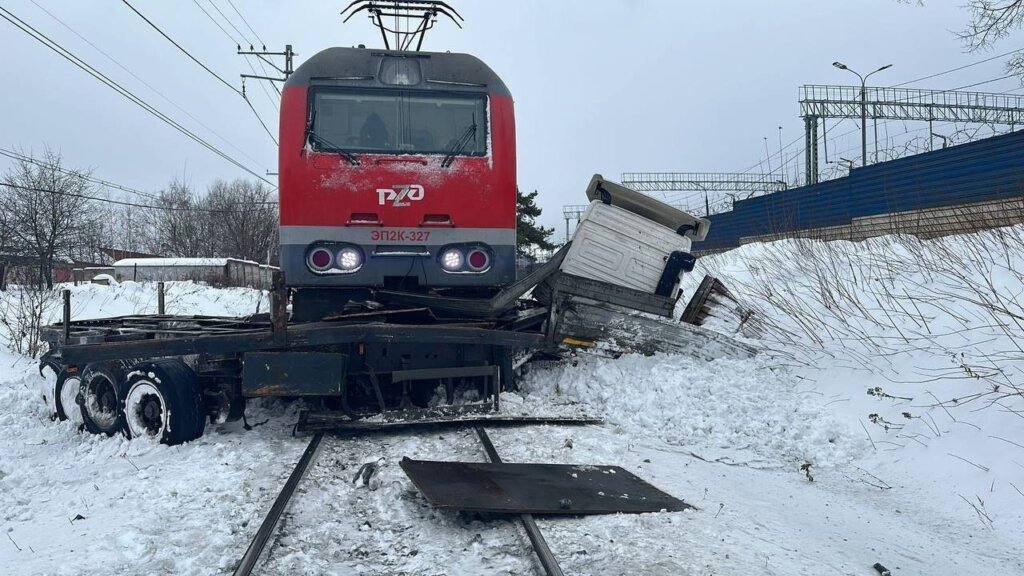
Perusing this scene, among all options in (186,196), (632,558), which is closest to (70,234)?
(186,196)

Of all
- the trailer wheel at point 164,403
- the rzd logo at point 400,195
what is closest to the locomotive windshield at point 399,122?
the rzd logo at point 400,195

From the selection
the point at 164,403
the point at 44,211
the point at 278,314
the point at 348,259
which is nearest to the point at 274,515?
the point at 278,314

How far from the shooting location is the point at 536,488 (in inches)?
181

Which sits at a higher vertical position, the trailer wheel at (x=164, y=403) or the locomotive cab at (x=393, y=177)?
the locomotive cab at (x=393, y=177)

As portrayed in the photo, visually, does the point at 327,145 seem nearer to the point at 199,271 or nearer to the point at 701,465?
the point at 701,465

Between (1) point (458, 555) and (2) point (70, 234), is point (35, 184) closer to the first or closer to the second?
(2) point (70, 234)

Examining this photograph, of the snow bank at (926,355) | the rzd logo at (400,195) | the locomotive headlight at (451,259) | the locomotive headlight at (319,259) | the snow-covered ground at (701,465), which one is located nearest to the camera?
the snow-covered ground at (701,465)

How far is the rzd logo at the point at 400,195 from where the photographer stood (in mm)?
6949

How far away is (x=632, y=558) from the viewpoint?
12.0 feet

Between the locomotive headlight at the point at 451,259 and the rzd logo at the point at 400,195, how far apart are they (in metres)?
0.59

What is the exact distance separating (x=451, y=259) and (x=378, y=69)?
6.74 ft

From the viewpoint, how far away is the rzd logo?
695 centimetres

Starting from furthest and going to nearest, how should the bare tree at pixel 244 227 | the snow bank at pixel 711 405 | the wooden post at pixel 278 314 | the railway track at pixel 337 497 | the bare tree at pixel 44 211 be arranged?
the bare tree at pixel 244 227
the bare tree at pixel 44 211
the snow bank at pixel 711 405
the wooden post at pixel 278 314
the railway track at pixel 337 497

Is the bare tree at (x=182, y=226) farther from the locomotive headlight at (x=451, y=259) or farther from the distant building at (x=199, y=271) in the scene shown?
the locomotive headlight at (x=451, y=259)
